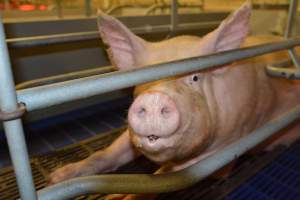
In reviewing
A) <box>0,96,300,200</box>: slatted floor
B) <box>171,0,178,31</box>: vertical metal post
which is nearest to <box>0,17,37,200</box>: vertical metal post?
<box>0,96,300,200</box>: slatted floor

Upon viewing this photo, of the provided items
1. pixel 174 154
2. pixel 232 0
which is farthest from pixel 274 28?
pixel 174 154

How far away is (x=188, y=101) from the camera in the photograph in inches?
42.1

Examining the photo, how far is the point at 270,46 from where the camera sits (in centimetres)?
127

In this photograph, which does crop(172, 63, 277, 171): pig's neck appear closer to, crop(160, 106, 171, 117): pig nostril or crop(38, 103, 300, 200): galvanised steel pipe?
crop(38, 103, 300, 200): galvanised steel pipe

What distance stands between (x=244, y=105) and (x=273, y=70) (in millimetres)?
289

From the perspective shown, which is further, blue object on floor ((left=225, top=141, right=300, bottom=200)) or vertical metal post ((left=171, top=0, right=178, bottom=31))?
vertical metal post ((left=171, top=0, right=178, bottom=31))

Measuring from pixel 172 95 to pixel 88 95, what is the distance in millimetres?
373

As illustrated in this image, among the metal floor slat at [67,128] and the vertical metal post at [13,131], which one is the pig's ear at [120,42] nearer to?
the vertical metal post at [13,131]

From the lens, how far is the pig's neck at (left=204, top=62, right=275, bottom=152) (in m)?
1.35

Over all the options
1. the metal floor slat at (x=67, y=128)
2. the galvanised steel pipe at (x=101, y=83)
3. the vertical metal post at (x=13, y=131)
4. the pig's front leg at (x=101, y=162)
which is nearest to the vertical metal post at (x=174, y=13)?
the metal floor slat at (x=67, y=128)

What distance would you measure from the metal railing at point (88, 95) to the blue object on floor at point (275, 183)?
17.3 inches

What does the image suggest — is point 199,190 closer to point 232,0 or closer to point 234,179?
point 234,179

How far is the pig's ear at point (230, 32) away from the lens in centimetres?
123

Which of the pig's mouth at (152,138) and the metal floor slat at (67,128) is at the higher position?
the pig's mouth at (152,138)
